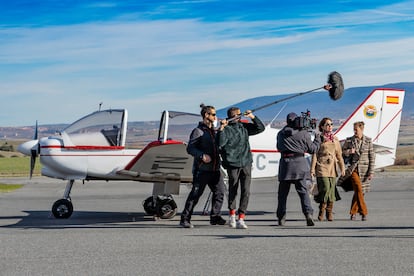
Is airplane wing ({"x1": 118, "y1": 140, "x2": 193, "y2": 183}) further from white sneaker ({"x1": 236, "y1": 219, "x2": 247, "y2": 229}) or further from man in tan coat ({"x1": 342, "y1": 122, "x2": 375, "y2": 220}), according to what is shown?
man in tan coat ({"x1": 342, "y1": 122, "x2": 375, "y2": 220})

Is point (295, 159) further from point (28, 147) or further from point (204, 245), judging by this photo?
point (28, 147)

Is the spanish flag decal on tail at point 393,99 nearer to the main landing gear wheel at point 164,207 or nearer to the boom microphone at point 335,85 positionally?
the boom microphone at point 335,85

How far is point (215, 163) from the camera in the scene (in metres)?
12.0

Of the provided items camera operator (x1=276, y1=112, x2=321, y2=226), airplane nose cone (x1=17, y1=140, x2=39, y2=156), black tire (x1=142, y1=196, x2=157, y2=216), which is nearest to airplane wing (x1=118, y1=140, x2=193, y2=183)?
black tire (x1=142, y1=196, x2=157, y2=216)

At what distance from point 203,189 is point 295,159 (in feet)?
4.88

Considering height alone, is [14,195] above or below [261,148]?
below

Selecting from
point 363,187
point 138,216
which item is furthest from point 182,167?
point 363,187

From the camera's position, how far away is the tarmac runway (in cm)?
776

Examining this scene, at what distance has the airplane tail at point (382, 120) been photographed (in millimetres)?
15633

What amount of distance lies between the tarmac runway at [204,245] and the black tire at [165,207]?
0.19 m

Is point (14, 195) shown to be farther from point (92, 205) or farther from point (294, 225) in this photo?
point (294, 225)

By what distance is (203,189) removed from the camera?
12.1m

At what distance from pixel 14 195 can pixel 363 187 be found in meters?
12.4

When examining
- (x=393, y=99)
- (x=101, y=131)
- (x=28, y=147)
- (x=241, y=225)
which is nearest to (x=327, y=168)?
(x=241, y=225)
